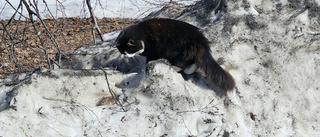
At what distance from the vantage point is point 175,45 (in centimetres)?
307

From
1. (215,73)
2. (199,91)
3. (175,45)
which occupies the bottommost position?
(199,91)

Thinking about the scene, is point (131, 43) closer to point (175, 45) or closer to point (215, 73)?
point (175, 45)

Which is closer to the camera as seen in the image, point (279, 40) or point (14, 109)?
point (14, 109)

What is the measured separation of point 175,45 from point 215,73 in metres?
0.52

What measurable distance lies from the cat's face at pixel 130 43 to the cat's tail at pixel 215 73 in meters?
0.70

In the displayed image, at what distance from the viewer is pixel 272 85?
10.5 feet

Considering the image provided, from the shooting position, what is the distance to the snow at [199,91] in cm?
240

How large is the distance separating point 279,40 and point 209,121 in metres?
1.48

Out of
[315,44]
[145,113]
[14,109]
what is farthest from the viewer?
[315,44]

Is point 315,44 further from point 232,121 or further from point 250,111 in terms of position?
point 232,121

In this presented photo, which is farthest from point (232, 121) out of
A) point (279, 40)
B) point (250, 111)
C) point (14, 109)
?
point (14, 109)

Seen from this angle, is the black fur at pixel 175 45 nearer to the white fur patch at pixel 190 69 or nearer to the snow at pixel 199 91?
the white fur patch at pixel 190 69

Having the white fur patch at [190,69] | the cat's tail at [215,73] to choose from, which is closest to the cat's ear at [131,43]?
the white fur patch at [190,69]

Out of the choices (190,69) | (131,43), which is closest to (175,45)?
(190,69)
